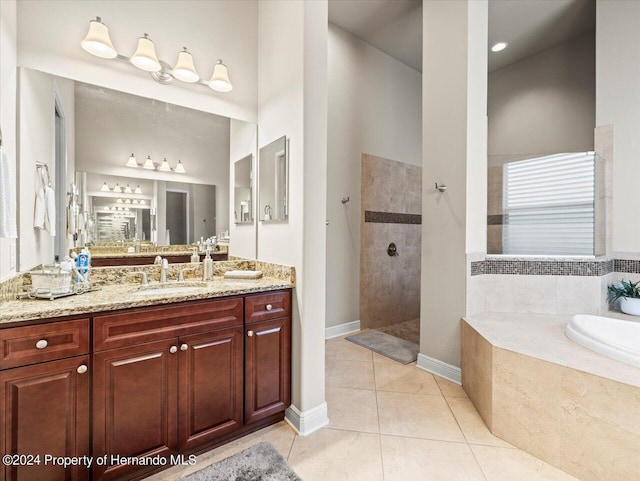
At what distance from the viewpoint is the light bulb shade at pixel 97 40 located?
1.63 m

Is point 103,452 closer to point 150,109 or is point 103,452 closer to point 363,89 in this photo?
point 150,109

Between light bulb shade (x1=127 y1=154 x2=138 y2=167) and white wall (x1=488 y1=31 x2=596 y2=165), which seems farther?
white wall (x1=488 y1=31 x2=596 y2=165)

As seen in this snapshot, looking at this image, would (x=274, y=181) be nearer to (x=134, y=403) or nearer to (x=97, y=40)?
(x=97, y=40)

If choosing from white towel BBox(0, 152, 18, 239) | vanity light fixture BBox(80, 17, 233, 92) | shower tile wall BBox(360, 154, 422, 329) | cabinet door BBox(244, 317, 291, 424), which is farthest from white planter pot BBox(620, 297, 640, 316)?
white towel BBox(0, 152, 18, 239)

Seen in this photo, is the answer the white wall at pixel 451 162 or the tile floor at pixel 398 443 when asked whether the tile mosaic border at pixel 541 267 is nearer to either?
A: the white wall at pixel 451 162

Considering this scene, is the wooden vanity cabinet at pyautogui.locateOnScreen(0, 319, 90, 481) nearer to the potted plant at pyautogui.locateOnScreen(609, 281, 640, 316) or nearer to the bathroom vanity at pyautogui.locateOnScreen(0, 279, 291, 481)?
the bathroom vanity at pyautogui.locateOnScreen(0, 279, 291, 481)

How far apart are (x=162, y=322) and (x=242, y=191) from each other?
3.91ft

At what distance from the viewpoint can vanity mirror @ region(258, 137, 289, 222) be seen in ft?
6.55

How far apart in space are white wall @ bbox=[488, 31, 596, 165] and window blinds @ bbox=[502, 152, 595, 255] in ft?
2.29

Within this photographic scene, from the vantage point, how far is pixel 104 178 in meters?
1.89

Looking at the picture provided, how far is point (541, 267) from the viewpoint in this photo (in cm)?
252

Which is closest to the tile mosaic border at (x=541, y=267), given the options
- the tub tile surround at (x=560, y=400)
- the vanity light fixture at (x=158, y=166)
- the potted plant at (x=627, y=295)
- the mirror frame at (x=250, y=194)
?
the potted plant at (x=627, y=295)

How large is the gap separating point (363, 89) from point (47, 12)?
117 inches

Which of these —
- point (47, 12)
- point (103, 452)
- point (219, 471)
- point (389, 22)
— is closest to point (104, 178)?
point (47, 12)
